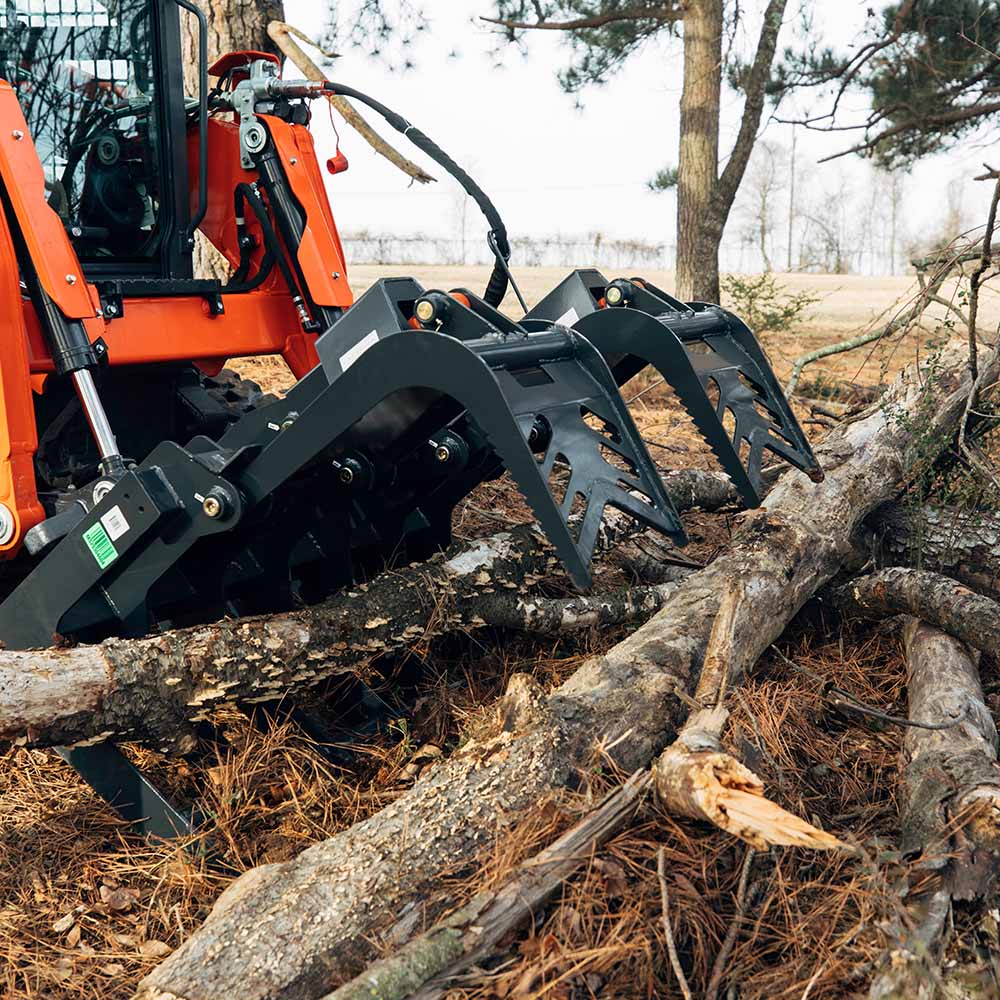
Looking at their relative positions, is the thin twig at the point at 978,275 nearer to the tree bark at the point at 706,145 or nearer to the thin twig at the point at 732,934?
the thin twig at the point at 732,934

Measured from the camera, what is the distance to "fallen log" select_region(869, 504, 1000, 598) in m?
3.95

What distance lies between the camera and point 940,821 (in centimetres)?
241

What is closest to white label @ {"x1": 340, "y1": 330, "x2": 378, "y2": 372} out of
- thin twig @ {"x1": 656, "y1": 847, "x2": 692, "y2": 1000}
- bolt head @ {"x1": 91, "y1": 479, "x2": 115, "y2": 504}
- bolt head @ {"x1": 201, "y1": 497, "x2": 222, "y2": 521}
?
bolt head @ {"x1": 201, "y1": 497, "x2": 222, "y2": 521}

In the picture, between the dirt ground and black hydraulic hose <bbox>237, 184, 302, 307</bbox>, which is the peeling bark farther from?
black hydraulic hose <bbox>237, 184, 302, 307</bbox>

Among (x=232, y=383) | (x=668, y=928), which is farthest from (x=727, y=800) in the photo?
(x=232, y=383)

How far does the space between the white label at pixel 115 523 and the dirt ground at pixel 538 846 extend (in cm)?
70

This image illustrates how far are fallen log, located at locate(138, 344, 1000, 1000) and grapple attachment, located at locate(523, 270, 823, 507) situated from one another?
1.02ft

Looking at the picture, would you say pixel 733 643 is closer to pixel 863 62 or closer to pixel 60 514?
pixel 60 514

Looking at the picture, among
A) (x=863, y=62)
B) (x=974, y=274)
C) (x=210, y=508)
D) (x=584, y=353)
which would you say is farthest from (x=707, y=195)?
(x=210, y=508)

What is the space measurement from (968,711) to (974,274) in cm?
165

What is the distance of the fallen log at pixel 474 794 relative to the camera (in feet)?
6.71

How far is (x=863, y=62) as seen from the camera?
8.02 metres

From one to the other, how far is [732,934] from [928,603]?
1.73 metres

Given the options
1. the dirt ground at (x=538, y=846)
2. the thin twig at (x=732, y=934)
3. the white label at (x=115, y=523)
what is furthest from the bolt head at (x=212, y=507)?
the thin twig at (x=732, y=934)
